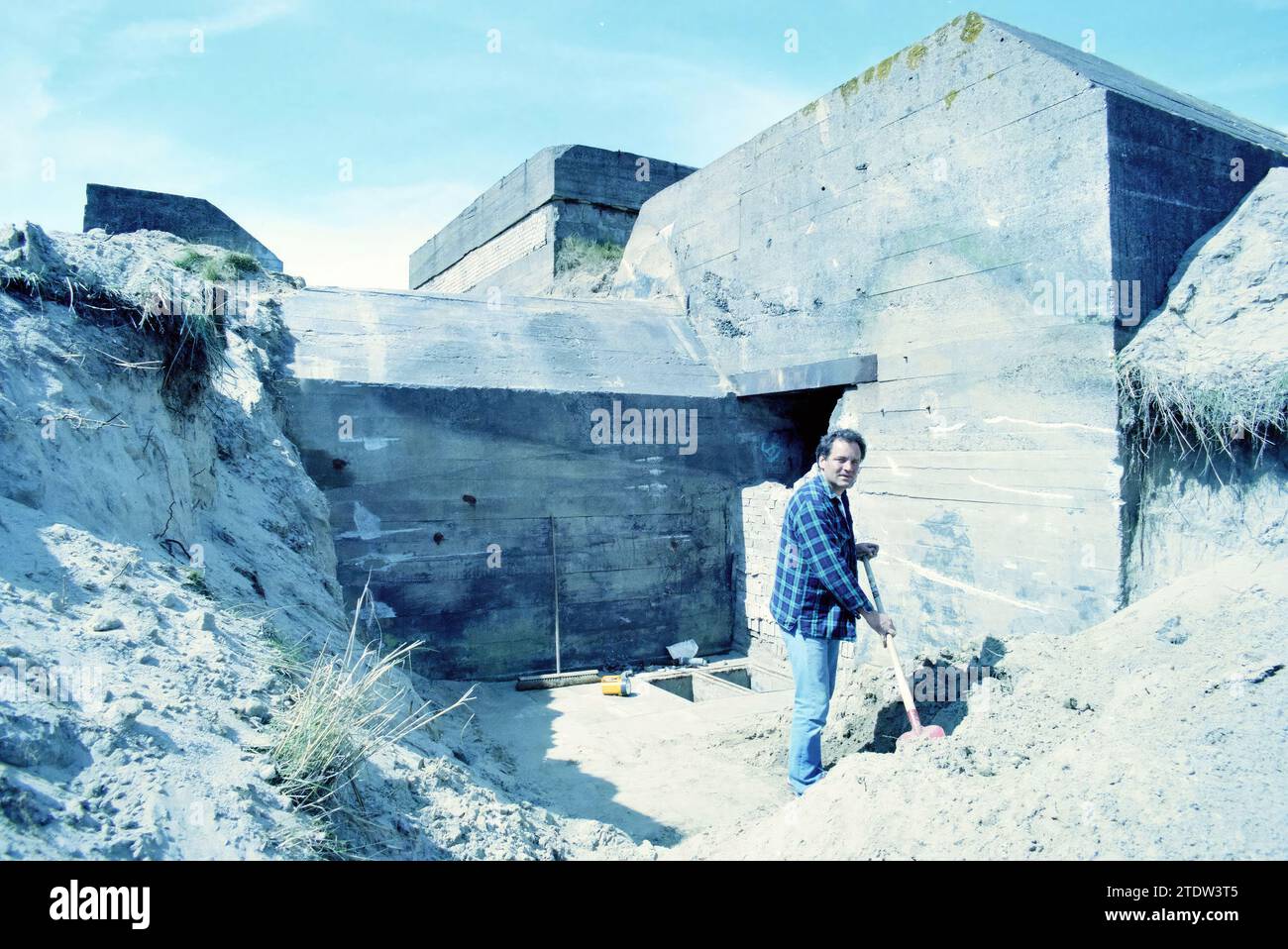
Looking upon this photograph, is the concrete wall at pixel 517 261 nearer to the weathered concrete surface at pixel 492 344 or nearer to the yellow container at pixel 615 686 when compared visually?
the weathered concrete surface at pixel 492 344

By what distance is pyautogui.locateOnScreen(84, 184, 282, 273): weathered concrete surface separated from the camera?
48.9ft

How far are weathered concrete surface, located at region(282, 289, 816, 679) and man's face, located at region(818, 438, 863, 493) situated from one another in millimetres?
4202

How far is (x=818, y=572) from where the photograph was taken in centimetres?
386

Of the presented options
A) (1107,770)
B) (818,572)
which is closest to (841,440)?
(818,572)

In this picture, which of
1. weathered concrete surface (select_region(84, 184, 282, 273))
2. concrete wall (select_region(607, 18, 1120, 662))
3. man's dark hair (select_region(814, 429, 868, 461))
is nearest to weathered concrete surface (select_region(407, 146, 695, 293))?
weathered concrete surface (select_region(84, 184, 282, 273))

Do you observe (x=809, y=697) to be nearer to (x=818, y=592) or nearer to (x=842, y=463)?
(x=818, y=592)

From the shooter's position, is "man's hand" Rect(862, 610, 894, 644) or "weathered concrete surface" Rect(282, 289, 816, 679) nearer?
"man's hand" Rect(862, 610, 894, 644)

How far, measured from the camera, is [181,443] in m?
4.41

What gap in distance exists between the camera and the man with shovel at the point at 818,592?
152 inches

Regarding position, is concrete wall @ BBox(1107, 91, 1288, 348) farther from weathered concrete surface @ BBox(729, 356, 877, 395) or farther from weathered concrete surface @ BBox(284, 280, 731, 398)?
weathered concrete surface @ BBox(284, 280, 731, 398)

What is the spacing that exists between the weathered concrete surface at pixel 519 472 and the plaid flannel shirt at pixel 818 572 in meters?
3.90

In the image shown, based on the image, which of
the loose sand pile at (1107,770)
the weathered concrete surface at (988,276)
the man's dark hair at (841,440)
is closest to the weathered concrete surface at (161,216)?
the weathered concrete surface at (988,276)

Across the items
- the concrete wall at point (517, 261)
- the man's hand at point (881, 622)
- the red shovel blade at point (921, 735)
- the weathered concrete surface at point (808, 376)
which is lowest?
the red shovel blade at point (921, 735)
